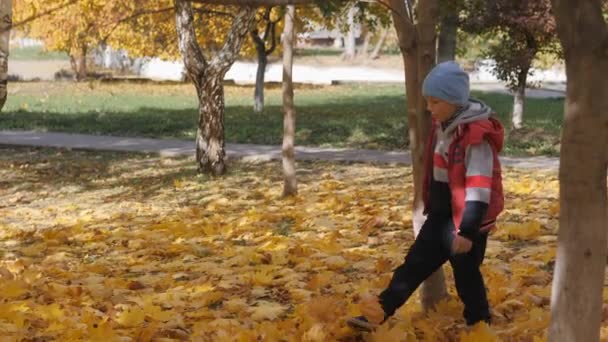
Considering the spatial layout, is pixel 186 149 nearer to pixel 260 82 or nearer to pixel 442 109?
pixel 260 82

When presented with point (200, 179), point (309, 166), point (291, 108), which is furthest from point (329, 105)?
point (291, 108)

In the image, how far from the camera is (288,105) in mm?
10375

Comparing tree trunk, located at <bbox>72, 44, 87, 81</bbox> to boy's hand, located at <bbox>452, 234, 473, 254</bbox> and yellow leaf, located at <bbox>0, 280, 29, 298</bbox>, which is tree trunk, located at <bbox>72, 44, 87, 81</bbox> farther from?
boy's hand, located at <bbox>452, 234, 473, 254</bbox>

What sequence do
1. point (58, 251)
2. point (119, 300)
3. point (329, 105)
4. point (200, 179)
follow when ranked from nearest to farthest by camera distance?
point (119, 300) → point (58, 251) → point (200, 179) → point (329, 105)

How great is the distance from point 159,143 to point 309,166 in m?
4.26

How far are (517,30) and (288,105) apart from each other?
371 inches

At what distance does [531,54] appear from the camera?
18844 millimetres

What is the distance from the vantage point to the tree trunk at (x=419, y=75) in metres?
4.74

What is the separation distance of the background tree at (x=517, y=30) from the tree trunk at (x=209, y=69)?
4931mm

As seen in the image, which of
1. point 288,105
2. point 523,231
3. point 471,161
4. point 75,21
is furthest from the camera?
point 75,21

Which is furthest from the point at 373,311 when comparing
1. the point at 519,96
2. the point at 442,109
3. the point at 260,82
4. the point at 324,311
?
the point at 260,82

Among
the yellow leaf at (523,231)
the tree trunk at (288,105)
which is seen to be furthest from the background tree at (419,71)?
the tree trunk at (288,105)

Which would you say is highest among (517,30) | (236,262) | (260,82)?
(517,30)

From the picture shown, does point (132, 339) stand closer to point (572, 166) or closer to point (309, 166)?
point (572, 166)
